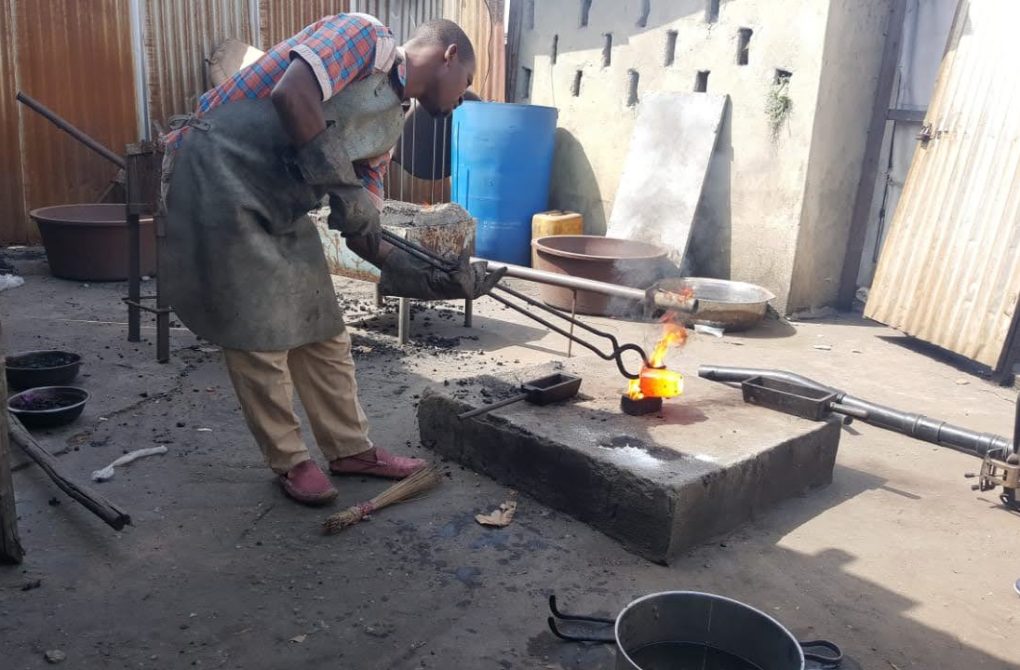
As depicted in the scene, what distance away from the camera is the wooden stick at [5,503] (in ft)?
8.75

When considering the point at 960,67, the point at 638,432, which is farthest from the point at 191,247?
the point at 960,67

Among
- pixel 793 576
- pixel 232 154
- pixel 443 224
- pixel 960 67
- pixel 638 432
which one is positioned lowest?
pixel 793 576

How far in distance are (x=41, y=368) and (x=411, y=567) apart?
2735mm

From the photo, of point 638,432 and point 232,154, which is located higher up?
point 232,154

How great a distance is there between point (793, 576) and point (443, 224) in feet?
12.6

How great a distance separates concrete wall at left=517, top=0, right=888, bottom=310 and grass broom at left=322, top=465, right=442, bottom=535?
478cm

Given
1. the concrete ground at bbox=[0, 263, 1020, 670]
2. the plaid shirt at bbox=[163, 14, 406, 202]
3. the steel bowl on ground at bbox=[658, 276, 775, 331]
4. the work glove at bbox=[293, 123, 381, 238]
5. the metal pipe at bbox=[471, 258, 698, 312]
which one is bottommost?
the concrete ground at bbox=[0, 263, 1020, 670]

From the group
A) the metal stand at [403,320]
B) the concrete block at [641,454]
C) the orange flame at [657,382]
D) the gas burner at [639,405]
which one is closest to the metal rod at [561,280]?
the orange flame at [657,382]

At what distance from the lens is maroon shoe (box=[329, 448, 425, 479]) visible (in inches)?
144

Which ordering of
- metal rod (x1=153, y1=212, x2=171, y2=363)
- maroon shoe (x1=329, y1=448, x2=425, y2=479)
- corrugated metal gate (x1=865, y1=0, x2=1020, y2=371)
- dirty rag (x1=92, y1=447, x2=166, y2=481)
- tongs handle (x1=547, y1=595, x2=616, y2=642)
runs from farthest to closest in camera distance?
corrugated metal gate (x1=865, y1=0, x2=1020, y2=371) < metal rod (x1=153, y1=212, x2=171, y2=363) < maroon shoe (x1=329, y1=448, x2=425, y2=479) < dirty rag (x1=92, y1=447, x2=166, y2=481) < tongs handle (x1=547, y1=595, x2=616, y2=642)

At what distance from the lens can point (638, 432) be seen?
139 inches

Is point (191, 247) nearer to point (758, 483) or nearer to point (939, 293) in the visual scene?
point (758, 483)

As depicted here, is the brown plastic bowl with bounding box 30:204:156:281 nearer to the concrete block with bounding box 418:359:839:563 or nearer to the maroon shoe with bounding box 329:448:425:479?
the maroon shoe with bounding box 329:448:425:479

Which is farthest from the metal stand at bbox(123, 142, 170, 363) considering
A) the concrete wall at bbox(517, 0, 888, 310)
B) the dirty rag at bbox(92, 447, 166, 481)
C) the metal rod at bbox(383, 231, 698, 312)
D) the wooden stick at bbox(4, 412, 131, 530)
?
the concrete wall at bbox(517, 0, 888, 310)
